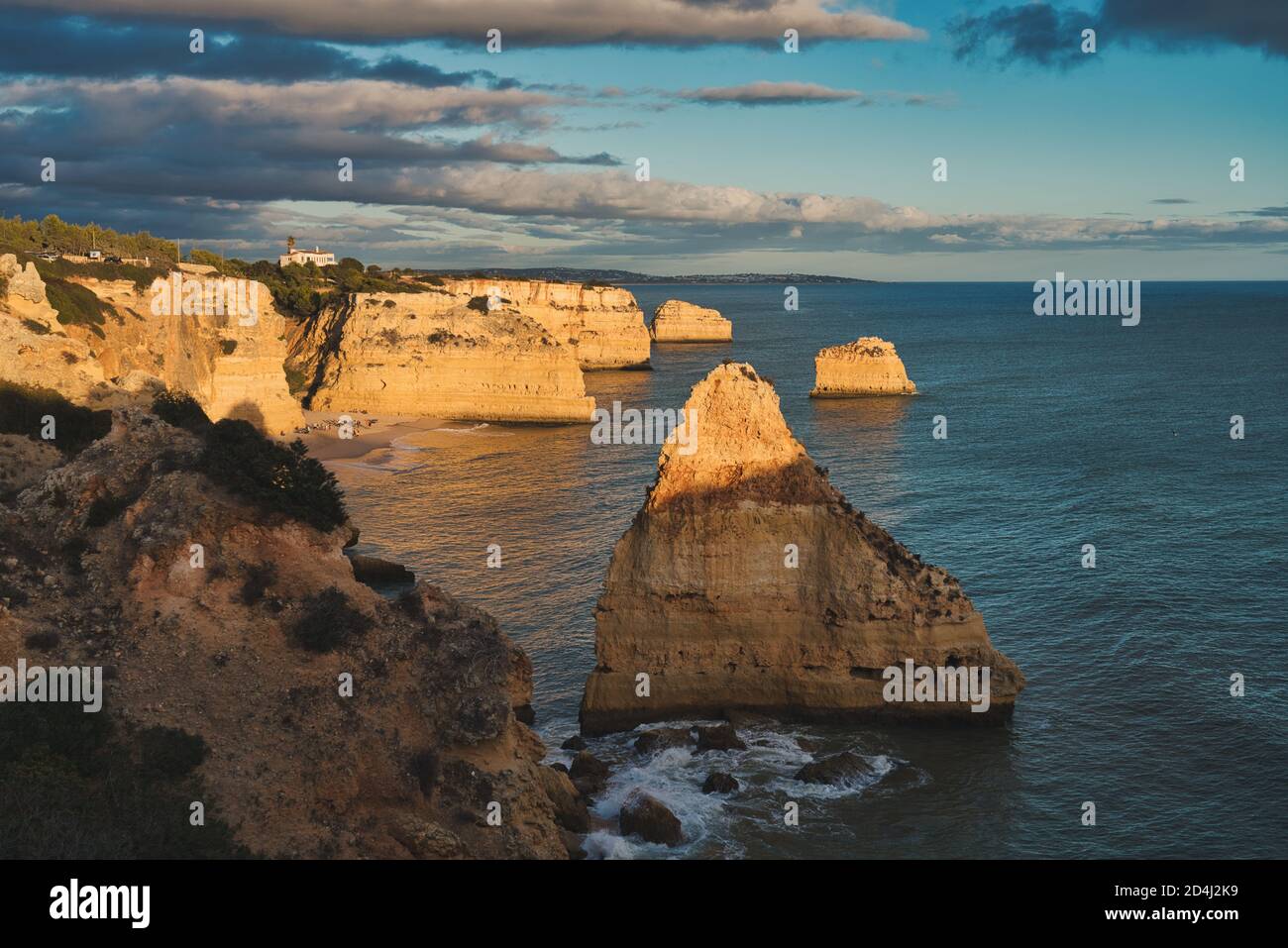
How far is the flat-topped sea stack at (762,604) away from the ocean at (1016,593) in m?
1.17

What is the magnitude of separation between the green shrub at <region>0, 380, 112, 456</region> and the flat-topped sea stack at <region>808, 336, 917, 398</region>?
77.9 metres

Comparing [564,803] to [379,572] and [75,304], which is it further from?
[75,304]

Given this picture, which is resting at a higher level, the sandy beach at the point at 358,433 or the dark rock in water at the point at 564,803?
the sandy beach at the point at 358,433

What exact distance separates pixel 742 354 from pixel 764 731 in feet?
414

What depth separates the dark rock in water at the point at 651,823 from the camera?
23.4 m

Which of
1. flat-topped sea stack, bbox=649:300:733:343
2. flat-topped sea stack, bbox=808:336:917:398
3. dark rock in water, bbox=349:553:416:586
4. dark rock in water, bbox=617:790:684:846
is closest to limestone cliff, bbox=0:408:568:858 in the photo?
dark rock in water, bbox=617:790:684:846

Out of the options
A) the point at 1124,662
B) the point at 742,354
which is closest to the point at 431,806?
the point at 1124,662

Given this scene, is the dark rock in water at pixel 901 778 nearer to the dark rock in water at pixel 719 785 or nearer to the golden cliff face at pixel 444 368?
the dark rock in water at pixel 719 785

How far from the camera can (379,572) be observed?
143 ft

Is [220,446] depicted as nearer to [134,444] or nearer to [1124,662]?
[134,444]

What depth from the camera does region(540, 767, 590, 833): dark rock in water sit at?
23.3m

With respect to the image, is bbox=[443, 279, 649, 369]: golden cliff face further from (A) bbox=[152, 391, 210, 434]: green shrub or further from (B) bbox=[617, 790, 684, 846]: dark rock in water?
(B) bbox=[617, 790, 684, 846]: dark rock in water

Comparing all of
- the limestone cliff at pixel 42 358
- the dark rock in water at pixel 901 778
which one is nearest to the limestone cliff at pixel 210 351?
the limestone cliff at pixel 42 358

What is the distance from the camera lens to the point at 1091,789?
26172mm
